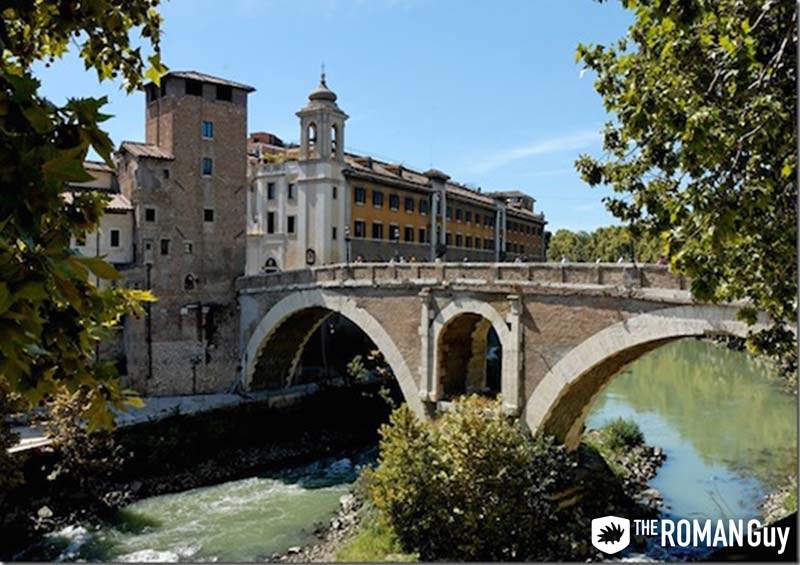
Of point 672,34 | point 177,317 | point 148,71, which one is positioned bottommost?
point 177,317

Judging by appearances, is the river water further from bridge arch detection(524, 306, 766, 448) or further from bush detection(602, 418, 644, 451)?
bridge arch detection(524, 306, 766, 448)

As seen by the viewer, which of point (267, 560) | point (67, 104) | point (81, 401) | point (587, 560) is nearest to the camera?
point (67, 104)

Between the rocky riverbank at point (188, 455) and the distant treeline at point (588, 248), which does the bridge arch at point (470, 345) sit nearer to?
the rocky riverbank at point (188, 455)

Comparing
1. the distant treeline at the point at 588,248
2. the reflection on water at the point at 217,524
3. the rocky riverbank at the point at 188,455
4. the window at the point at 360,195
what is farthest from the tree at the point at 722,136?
the distant treeline at the point at 588,248

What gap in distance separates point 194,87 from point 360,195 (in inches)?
406

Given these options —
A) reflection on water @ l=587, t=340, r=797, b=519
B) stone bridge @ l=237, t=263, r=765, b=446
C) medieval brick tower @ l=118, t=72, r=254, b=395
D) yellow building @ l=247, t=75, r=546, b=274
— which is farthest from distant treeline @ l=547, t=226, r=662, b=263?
stone bridge @ l=237, t=263, r=765, b=446

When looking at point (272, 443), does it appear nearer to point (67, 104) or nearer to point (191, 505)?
point (191, 505)

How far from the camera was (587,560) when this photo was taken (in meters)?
14.8

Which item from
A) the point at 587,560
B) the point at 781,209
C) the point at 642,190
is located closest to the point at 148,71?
the point at 642,190

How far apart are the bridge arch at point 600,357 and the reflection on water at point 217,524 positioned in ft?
24.7

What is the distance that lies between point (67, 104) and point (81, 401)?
704 inches

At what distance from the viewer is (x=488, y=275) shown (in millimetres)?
18984

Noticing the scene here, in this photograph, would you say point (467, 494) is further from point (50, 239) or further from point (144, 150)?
point (144, 150)

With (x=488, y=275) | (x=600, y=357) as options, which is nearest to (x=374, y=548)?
(x=600, y=357)
